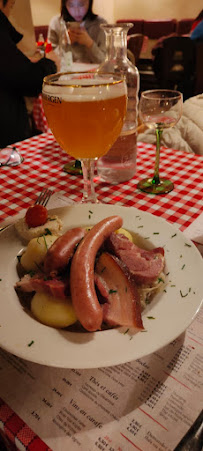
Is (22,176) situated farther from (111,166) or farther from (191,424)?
(191,424)

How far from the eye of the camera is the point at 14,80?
226 cm

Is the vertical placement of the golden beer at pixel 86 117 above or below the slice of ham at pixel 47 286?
above

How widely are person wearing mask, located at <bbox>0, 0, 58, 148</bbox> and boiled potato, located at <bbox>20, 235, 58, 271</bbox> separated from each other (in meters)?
1.78

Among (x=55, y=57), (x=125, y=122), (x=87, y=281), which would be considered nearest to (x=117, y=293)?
(x=87, y=281)

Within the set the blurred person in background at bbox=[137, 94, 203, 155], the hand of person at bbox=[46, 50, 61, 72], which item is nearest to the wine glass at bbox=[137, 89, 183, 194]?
the blurred person in background at bbox=[137, 94, 203, 155]

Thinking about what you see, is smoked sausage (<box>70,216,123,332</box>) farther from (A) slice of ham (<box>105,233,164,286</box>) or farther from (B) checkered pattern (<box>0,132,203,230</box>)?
(B) checkered pattern (<box>0,132,203,230</box>)

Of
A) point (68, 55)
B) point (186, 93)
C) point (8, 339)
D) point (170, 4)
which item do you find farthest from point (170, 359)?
point (170, 4)

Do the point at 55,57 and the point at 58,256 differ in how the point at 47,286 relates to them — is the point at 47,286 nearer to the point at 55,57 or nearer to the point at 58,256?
the point at 58,256

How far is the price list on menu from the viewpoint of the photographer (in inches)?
18.9

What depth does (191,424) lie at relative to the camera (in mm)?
489

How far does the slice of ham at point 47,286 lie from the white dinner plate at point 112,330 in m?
0.03

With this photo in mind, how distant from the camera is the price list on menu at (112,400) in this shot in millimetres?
481

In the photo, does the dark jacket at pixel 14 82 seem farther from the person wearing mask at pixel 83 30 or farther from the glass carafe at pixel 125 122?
the person wearing mask at pixel 83 30

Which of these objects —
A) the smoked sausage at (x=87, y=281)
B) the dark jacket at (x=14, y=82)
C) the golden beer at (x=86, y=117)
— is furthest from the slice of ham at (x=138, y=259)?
the dark jacket at (x=14, y=82)
